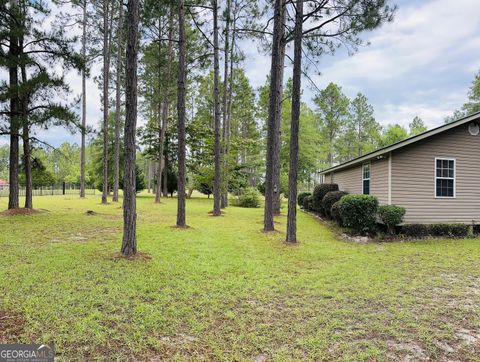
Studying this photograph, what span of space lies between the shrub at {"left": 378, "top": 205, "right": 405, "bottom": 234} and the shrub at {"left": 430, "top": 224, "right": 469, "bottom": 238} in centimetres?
140

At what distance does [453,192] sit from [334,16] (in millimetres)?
7118

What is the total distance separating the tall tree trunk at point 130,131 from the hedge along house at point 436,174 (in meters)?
7.83

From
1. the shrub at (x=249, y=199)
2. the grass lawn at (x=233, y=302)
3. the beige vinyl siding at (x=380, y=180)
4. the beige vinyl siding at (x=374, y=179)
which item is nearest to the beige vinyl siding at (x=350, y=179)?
the beige vinyl siding at (x=374, y=179)

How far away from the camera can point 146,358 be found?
2.57 m

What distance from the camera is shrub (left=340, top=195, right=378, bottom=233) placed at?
9.22m

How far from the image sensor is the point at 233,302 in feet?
12.6

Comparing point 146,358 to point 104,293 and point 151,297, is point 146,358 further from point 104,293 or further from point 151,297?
point 104,293

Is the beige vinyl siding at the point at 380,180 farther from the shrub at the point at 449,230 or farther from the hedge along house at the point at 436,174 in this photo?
the shrub at the point at 449,230

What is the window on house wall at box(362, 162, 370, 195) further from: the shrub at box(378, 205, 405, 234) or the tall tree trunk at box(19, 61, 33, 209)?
the tall tree trunk at box(19, 61, 33, 209)

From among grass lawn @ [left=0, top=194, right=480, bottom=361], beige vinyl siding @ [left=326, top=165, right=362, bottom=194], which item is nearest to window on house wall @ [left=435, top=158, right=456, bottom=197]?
beige vinyl siding @ [left=326, top=165, right=362, bottom=194]

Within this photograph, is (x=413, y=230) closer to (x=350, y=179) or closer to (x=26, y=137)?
(x=350, y=179)

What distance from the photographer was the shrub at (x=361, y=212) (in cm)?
922

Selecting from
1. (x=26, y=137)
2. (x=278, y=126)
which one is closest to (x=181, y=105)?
(x=278, y=126)

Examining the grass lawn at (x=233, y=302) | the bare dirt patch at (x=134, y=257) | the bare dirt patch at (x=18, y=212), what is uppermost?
the bare dirt patch at (x=18, y=212)
